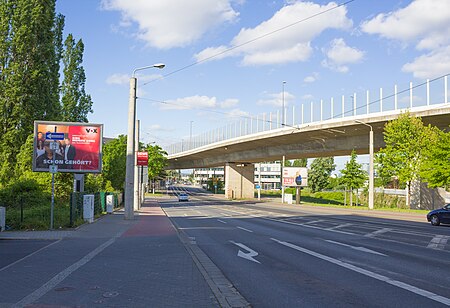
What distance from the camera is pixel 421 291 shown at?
802 centimetres

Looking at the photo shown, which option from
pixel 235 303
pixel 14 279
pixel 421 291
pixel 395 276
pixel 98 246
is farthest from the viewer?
pixel 98 246

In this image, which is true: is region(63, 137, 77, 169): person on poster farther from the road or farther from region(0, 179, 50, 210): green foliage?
the road

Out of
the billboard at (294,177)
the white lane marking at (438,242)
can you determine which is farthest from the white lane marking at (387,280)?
the billboard at (294,177)

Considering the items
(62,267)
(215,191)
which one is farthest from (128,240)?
(215,191)

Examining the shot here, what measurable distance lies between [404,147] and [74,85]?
32855 mm

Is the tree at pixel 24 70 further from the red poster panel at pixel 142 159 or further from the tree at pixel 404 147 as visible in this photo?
the tree at pixel 404 147

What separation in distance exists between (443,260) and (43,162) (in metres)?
19.2

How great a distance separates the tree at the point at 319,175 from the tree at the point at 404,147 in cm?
7124

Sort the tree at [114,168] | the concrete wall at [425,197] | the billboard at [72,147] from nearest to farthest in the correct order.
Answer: the billboard at [72,147] → the concrete wall at [425,197] → the tree at [114,168]

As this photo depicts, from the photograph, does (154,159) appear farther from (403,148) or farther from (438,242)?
(438,242)

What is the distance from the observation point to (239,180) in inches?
3142

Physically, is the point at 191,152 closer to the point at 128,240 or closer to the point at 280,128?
the point at 280,128

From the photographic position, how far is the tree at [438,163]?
129 ft

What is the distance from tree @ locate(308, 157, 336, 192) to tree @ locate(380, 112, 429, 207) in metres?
71.2
